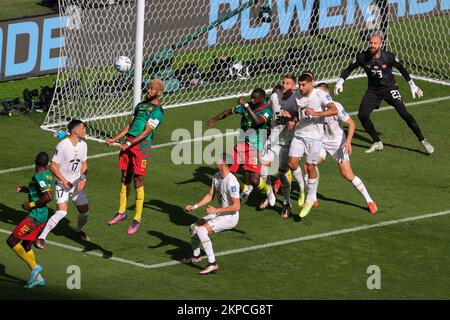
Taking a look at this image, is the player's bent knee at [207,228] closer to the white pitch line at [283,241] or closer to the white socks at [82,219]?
the white pitch line at [283,241]

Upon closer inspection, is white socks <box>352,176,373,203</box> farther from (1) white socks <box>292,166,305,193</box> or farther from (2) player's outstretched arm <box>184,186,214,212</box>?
(2) player's outstretched arm <box>184,186,214,212</box>

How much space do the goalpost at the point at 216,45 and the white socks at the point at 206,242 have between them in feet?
24.5

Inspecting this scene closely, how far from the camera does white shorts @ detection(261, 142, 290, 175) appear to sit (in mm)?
24000

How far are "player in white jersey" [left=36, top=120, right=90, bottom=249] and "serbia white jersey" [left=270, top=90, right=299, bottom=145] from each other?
372 centimetres

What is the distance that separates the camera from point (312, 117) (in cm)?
2348

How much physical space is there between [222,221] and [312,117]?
10.9ft

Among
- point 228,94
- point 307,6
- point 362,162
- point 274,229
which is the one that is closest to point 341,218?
point 274,229

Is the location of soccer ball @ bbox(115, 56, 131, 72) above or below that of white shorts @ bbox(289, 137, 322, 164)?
below

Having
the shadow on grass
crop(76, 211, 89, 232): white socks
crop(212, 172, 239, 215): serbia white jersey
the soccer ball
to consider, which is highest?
crop(212, 172, 239, 215): serbia white jersey

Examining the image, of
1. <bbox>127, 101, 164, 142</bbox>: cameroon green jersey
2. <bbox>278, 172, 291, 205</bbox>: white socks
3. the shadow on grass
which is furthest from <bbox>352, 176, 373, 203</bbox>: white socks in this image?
the shadow on grass

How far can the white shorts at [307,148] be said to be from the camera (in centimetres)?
2364

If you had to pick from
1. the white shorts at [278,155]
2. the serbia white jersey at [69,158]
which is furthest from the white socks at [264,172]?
the serbia white jersey at [69,158]

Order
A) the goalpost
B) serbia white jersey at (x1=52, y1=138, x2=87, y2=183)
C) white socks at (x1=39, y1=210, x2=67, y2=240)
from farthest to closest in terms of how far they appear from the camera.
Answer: the goalpost → serbia white jersey at (x1=52, y1=138, x2=87, y2=183) → white socks at (x1=39, y1=210, x2=67, y2=240)

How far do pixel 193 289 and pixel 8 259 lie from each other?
3333 mm
